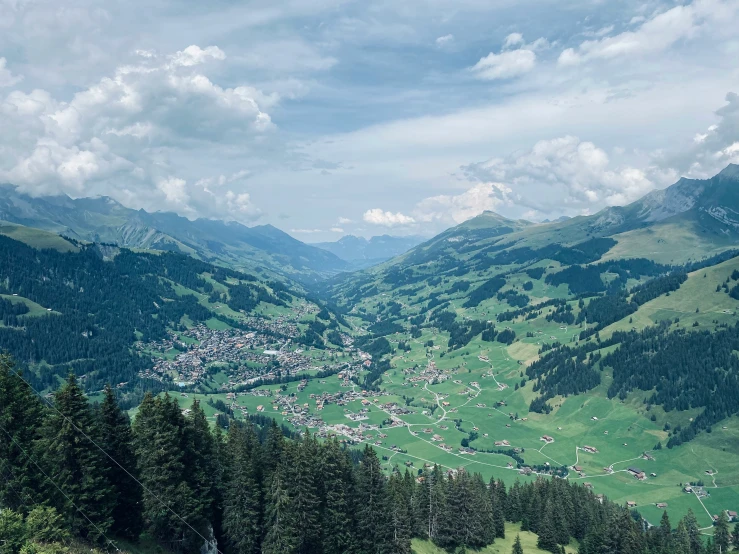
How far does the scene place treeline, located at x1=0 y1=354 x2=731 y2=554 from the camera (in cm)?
3653

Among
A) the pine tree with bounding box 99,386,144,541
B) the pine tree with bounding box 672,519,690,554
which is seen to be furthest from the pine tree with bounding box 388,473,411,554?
the pine tree with bounding box 672,519,690,554

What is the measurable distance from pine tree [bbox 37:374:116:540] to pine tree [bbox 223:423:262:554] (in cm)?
1315

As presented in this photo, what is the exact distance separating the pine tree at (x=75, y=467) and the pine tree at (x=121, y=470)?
1978mm

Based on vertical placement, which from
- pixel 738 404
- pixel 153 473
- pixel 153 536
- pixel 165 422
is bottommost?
pixel 738 404

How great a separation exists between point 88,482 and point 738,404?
791 feet

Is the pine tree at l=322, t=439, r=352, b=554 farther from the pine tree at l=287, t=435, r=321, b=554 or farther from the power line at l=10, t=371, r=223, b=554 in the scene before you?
the power line at l=10, t=371, r=223, b=554

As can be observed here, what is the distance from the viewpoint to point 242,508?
4997 cm

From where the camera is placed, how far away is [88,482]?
37.8 metres

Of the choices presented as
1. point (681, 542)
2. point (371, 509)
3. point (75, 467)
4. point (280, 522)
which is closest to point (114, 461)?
→ point (75, 467)

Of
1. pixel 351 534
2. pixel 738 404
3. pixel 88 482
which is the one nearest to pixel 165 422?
pixel 88 482

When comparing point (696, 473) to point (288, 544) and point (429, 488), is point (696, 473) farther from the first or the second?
point (288, 544)

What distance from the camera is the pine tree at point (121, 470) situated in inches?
1661

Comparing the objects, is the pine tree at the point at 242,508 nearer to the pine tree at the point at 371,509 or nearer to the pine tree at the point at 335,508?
the pine tree at the point at 335,508

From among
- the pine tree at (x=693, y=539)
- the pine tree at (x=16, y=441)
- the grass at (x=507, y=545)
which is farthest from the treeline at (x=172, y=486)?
the pine tree at (x=693, y=539)
